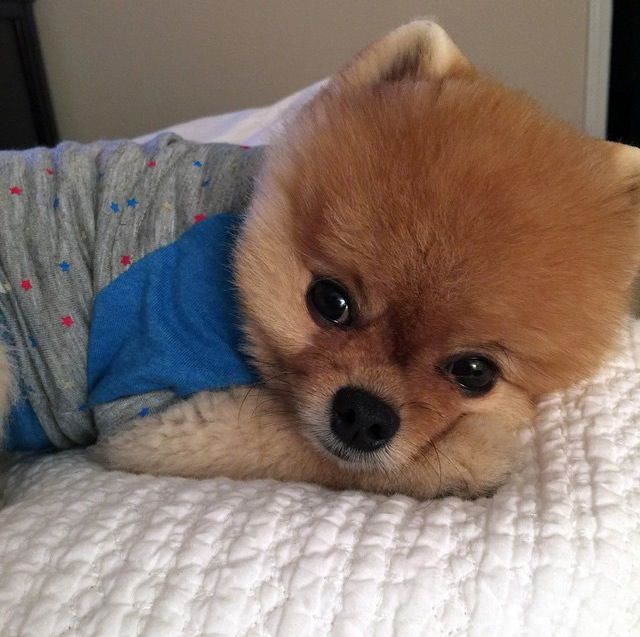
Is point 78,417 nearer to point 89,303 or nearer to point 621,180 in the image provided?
point 89,303

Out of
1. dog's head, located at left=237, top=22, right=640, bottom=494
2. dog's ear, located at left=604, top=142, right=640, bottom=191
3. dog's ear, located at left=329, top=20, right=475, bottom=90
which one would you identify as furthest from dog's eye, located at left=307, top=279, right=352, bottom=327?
dog's ear, located at left=604, top=142, right=640, bottom=191

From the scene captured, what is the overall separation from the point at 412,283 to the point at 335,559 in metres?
0.46

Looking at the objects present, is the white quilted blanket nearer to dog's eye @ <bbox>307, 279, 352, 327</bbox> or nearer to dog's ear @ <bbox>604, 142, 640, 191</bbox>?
dog's eye @ <bbox>307, 279, 352, 327</bbox>

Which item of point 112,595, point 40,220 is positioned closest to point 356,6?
point 40,220

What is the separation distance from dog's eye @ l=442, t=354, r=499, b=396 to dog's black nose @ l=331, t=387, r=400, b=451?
147mm

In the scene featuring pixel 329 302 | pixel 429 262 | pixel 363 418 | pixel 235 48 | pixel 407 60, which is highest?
pixel 407 60

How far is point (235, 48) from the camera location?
412 cm

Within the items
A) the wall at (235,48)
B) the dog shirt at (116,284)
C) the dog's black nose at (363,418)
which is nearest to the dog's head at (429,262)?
the dog's black nose at (363,418)

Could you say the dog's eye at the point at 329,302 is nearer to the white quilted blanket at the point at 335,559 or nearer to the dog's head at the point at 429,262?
the dog's head at the point at 429,262

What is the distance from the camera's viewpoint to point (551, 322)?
1.20 metres

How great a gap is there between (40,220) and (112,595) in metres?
0.87

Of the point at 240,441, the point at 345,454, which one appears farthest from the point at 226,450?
the point at 345,454

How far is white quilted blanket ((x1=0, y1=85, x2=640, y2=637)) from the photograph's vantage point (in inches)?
37.5

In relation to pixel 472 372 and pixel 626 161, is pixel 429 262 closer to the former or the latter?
pixel 472 372
